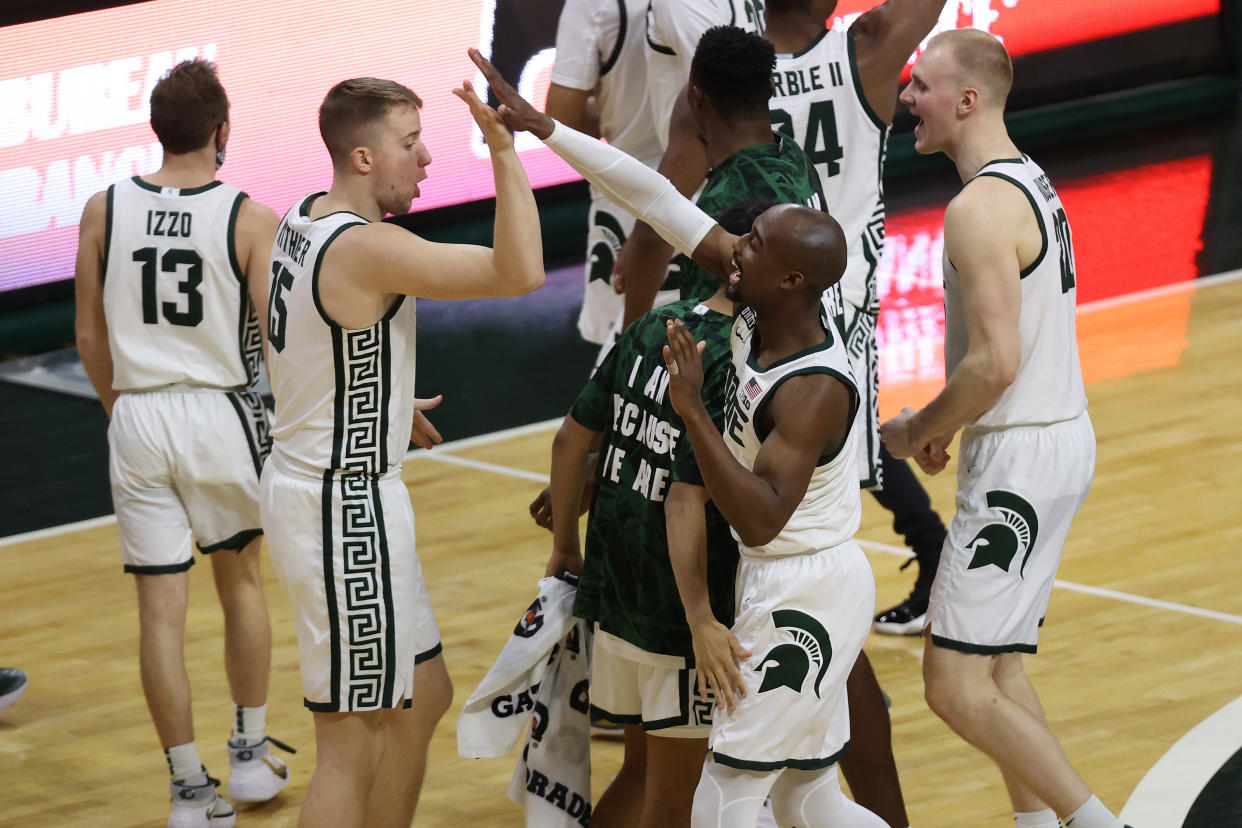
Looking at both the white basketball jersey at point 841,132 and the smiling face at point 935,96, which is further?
the white basketball jersey at point 841,132

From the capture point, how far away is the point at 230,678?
4949 mm

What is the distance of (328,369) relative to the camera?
3.77 metres

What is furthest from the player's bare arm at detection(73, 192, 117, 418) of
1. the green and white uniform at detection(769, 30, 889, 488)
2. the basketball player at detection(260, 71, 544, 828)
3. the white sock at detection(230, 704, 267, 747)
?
the green and white uniform at detection(769, 30, 889, 488)

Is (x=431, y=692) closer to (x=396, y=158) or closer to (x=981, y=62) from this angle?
(x=396, y=158)

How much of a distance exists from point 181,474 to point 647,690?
1.64m

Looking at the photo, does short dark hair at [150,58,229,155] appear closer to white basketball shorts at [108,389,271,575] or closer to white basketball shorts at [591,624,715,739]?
white basketball shorts at [108,389,271,575]

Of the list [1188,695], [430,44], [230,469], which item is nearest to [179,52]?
[430,44]

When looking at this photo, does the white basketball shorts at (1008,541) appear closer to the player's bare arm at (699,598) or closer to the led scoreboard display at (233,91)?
the player's bare arm at (699,598)

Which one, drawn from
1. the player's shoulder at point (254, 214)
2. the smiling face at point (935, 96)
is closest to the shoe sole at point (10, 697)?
the player's shoulder at point (254, 214)

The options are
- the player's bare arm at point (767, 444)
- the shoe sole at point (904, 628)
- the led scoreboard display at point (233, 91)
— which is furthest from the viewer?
the led scoreboard display at point (233, 91)

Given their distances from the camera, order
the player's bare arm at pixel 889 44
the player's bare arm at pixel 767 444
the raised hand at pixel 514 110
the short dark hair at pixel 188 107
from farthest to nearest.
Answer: the player's bare arm at pixel 889 44, the short dark hair at pixel 188 107, the raised hand at pixel 514 110, the player's bare arm at pixel 767 444

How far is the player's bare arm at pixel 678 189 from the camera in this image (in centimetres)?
474

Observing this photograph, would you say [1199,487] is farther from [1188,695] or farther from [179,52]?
[179,52]

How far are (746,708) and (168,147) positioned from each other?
233cm
